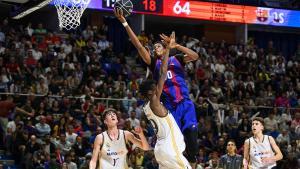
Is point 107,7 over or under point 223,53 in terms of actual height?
over

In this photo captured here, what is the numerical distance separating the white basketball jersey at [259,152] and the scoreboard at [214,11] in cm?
1108

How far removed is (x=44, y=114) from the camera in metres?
15.1

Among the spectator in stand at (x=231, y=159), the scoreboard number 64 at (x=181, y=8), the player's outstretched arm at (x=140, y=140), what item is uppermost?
the scoreboard number 64 at (x=181, y=8)

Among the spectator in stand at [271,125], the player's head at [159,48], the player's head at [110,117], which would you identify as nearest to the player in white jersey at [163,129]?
the player's head at [159,48]

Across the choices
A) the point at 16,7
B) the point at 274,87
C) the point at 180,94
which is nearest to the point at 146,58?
the point at 180,94

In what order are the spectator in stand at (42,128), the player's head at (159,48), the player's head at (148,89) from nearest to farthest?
the player's head at (148,89) < the player's head at (159,48) < the spectator in stand at (42,128)

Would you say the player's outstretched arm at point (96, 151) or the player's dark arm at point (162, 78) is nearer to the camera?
the player's dark arm at point (162, 78)

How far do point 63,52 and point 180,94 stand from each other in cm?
1087

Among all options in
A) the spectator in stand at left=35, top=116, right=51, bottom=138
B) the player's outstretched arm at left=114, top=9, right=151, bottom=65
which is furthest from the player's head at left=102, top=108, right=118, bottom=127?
the spectator in stand at left=35, top=116, right=51, bottom=138

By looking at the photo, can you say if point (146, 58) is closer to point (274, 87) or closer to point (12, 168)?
point (12, 168)

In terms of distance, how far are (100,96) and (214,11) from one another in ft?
25.3

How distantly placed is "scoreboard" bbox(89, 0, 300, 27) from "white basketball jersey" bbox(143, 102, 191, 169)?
1329 centimetres

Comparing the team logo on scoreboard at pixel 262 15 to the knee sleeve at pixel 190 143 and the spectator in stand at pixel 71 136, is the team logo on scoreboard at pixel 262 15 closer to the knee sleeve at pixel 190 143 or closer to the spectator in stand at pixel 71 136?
the spectator in stand at pixel 71 136

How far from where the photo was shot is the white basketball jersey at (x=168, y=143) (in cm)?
653
